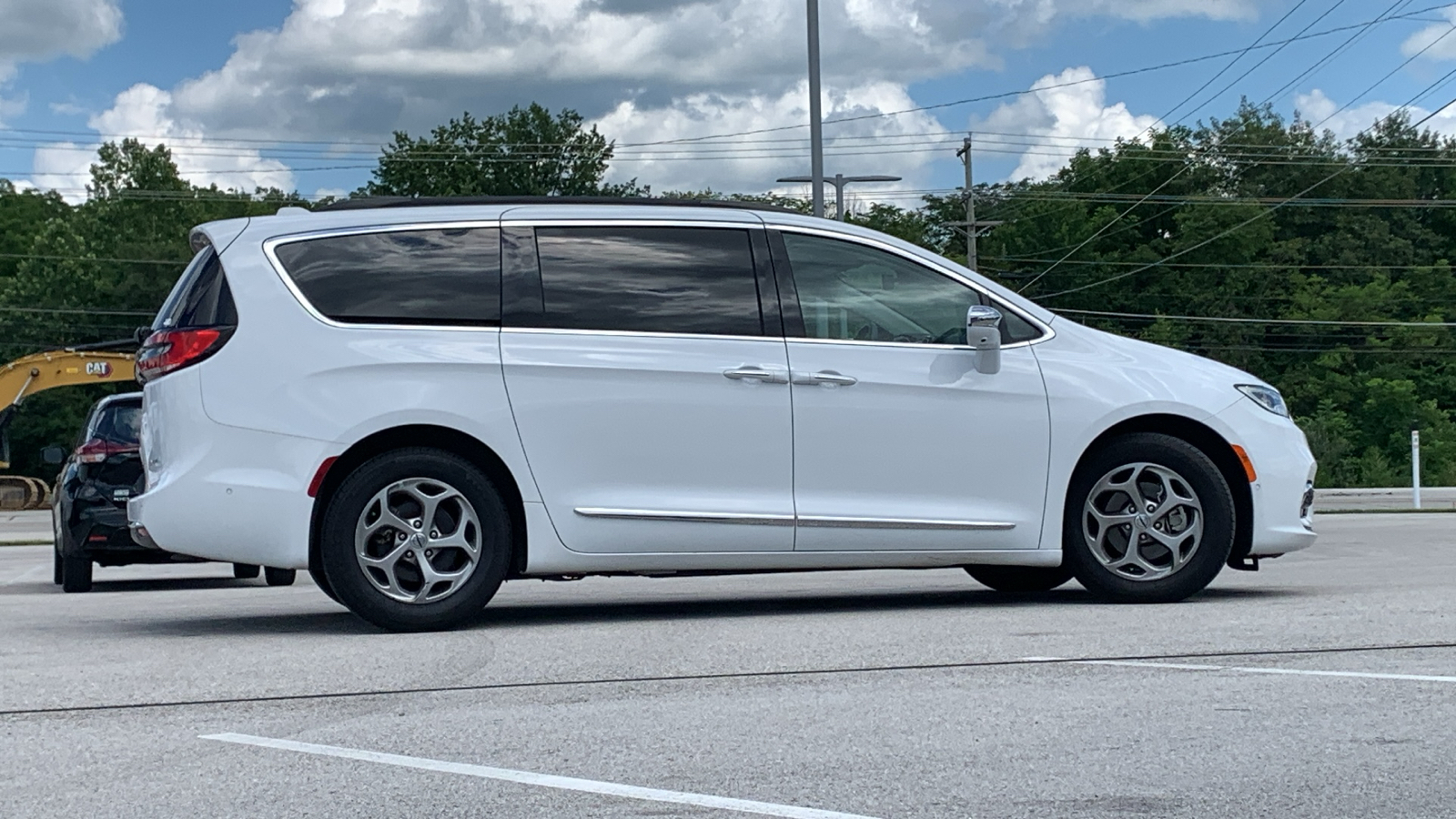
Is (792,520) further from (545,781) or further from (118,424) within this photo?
(118,424)

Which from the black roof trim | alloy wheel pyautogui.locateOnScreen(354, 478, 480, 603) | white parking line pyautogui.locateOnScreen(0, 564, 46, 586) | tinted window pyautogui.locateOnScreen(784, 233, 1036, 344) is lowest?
white parking line pyautogui.locateOnScreen(0, 564, 46, 586)

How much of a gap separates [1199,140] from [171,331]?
3075 inches

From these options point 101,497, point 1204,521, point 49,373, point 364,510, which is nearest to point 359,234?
point 364,510

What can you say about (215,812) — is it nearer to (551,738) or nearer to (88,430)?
(551,738)

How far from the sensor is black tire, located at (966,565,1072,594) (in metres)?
8.89

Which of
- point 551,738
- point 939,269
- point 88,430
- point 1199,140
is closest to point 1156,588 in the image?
point 939,269

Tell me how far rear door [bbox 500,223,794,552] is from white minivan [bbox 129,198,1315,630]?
1 cm

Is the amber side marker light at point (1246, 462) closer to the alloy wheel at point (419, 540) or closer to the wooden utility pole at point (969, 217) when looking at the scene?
the alloy wheel at point (419, 540)

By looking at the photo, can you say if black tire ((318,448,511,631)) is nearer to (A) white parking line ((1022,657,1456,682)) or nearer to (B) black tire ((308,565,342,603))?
(B) black tire ((308,565,342,603))

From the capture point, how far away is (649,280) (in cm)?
757

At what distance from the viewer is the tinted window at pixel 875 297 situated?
25.4ft

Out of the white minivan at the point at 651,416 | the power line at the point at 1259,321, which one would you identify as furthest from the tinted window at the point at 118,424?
the power line at the point at 1259,321

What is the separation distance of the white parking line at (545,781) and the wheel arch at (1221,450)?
414cm

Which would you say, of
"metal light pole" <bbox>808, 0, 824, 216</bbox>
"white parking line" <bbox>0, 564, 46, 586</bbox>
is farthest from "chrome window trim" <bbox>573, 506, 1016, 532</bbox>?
"metal light pole" <bbox>808, 0, 824, 216</bbox>
